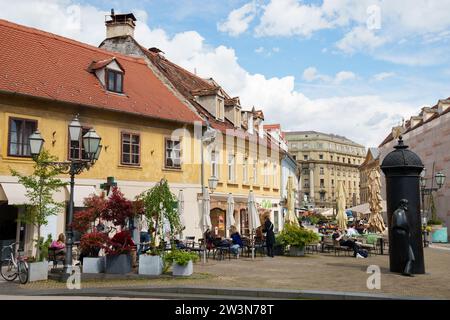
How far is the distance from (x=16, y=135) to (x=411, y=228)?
50.3 feet

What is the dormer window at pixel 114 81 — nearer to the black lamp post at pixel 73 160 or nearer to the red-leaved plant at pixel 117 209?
the black lamp post at pixel 73 160

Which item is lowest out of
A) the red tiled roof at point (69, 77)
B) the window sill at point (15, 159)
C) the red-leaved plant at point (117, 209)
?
the red-leaved plant at point (117, 209)

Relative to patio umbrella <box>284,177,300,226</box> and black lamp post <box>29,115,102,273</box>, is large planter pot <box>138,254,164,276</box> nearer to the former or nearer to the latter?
black lamp post <box>29,115,102,273</box>

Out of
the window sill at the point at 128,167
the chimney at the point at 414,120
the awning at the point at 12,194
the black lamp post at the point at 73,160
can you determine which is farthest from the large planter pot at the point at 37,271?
the chimney at the point at 414,120

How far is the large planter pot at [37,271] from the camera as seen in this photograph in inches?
549

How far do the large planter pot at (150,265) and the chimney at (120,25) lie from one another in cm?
2066

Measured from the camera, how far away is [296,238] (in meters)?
21.5

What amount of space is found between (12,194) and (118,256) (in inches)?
290

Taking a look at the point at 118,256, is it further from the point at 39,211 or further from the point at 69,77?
the point at 69,77

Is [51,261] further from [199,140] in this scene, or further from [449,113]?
[449,113]

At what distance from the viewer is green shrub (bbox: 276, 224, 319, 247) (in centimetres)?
2136

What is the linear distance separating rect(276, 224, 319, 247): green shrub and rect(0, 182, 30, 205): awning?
35.4ft

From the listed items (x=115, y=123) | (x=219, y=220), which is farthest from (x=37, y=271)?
(x=219, y=220)

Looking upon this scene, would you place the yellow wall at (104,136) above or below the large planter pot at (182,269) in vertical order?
above
